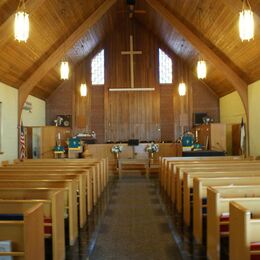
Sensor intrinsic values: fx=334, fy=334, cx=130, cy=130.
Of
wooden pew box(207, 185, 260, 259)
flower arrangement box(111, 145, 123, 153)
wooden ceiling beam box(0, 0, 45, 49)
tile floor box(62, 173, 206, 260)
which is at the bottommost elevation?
tile floor box(62, 173, 206, 260)

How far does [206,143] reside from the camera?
11219 mm

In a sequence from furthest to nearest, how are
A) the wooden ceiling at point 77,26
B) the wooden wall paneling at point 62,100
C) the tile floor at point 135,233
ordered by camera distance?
the wooden wall paneling at point 62,100
the wooden ceiling at point 77,26
the tile floor at point 135,233

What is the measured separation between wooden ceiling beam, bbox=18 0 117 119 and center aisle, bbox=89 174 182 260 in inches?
202

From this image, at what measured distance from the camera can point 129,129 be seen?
14.1m

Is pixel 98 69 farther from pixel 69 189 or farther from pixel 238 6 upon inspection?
pixel 69 189

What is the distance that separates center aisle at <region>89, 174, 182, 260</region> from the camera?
11.4 feet

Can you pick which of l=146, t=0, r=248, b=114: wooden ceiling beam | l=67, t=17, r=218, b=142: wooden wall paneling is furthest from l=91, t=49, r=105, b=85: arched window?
l=146, t=0, r=248, b=114: wooden ceiling beam

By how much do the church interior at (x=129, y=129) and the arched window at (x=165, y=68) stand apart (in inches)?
2.3

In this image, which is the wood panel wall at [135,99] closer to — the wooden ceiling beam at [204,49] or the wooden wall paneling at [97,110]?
the wooden wall paneling at [97,110]

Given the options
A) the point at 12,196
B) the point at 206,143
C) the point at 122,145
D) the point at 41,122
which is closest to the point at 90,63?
the point at 41,122

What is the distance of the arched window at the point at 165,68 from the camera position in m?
14.3

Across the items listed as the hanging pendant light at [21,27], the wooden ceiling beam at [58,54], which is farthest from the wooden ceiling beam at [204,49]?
the hanging pendant light at [21,27]

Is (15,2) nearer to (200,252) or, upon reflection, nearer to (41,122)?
(200,252)

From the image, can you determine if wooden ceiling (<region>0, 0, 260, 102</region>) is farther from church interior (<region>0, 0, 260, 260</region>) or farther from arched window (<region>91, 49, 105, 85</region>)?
arched window (<region>91, 49, 105, 85</region>)
